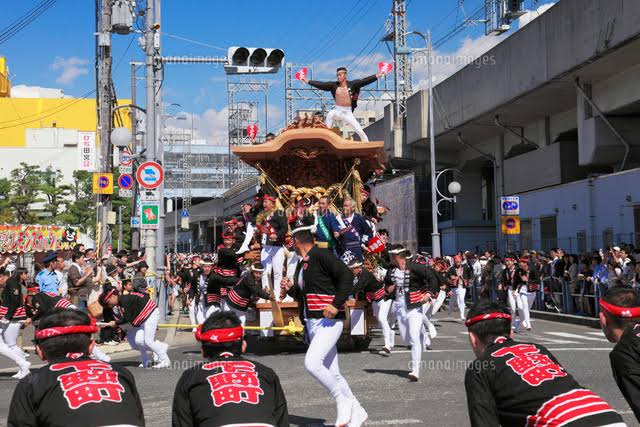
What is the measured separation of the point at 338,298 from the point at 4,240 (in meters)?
30.0

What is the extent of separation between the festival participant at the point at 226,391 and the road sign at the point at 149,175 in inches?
526

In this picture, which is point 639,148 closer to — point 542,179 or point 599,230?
point 599,230

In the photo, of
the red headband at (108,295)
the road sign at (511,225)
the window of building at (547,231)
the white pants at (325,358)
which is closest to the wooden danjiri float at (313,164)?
the red headband at (108,295)

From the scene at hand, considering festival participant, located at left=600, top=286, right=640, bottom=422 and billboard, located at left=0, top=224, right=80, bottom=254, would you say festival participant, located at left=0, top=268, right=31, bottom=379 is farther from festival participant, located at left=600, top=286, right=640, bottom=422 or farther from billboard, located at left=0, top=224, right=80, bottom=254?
billboard, located at left=0, top=224, right=80, bottom=254

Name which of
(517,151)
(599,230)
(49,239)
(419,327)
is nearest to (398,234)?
(517,151)

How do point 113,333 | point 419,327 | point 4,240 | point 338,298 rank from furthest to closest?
point 4,240, point 113,333, point 419,327, point 338,298

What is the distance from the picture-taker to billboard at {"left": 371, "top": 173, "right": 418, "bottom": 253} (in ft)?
114

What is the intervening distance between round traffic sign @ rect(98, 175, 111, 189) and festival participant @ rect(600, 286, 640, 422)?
23309 mm

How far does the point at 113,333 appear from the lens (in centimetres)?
1678

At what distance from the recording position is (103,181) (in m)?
26.3

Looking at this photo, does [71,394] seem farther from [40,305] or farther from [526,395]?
[40,305]

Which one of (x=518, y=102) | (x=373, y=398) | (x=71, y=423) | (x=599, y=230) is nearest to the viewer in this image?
(x=71, y=423)

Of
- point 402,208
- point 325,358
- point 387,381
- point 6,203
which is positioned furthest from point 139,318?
point 6,203

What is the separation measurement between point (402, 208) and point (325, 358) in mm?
27963
